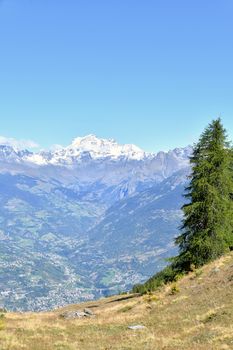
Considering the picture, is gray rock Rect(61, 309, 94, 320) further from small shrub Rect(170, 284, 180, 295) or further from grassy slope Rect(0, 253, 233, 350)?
small shrub Rect(170, 284, 180, 295)

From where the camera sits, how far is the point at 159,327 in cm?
2533

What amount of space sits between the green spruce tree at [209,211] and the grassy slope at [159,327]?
346 inches

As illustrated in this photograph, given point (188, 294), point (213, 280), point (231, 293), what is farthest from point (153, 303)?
point (231, 293)

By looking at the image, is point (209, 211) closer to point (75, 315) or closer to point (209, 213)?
point (209, 213)

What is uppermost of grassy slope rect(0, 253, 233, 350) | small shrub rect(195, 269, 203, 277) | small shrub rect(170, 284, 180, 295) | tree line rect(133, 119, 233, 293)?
tree line rect(133, 119, 233, 293)

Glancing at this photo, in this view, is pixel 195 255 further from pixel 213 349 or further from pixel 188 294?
pixel 213 349

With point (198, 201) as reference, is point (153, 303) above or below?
below

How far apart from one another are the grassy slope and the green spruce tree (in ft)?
28.8

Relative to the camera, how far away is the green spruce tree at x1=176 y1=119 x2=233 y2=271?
46.2 meters

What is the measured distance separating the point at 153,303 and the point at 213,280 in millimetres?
5319

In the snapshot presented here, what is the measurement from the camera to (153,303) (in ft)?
117

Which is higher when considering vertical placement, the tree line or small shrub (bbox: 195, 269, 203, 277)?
the tree line

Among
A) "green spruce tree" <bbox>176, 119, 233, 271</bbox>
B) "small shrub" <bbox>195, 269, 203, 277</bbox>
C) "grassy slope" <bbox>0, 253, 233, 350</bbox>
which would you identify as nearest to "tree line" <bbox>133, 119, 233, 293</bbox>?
"green spruce tree" <bbox>176, 119, 233, 271</bbox>

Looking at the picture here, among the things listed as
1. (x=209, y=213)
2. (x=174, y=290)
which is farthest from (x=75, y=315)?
(x=209, y=213)
